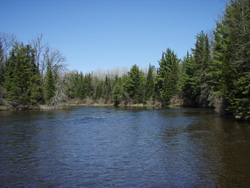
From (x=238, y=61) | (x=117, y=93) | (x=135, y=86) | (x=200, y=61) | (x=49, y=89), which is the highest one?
(x=200, y=61)

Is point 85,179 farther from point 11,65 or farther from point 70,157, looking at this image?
point 11,65

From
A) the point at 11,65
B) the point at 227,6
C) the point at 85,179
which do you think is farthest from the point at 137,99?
the point at 85,179

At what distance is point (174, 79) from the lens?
80.0 meters

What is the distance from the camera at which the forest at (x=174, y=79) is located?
85.5 ft

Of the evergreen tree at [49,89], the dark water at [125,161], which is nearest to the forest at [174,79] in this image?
the evergreen tree at [49,89]

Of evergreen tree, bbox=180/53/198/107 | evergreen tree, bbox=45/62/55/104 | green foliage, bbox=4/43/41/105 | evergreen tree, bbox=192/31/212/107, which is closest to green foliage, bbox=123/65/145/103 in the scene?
evergreen tree, bbox=180/53/198/107

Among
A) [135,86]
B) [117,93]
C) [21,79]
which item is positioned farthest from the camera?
[117,93]

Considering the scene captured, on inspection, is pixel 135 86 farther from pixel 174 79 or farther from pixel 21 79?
pixel 21 79

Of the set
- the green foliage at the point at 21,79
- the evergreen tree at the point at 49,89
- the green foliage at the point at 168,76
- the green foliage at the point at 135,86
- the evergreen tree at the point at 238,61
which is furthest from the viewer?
the green foliage at the point at 135,86

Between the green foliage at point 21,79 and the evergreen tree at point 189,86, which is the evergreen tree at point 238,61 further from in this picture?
the green foliage at point 21,79

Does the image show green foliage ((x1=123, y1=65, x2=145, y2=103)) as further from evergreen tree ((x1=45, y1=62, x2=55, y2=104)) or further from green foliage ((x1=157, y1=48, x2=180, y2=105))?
evergreen tree ((x1=45, y1=62, x2=55, y2=104))

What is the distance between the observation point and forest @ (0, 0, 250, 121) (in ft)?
85.5

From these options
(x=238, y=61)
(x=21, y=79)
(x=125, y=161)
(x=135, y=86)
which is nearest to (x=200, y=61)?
(x=135, y=86)

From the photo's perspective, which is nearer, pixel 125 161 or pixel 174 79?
pixel 125 161
